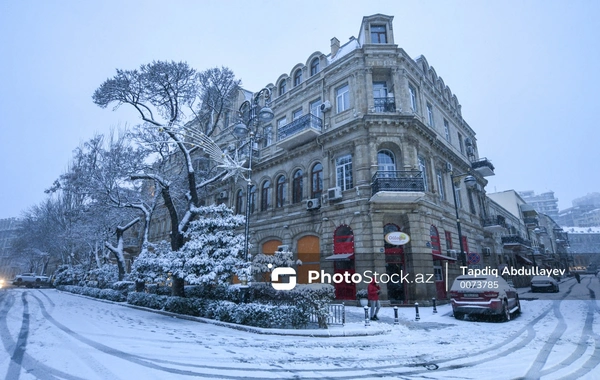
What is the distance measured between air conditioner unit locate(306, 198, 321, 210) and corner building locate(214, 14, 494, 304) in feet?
0.22

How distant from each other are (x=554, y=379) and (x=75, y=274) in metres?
39.7

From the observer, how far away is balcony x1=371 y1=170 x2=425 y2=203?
1562cm

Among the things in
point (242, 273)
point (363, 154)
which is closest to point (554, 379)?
point (242, 273)

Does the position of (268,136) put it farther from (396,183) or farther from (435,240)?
(435,240)

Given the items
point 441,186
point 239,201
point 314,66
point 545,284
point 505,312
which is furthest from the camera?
point 239,201

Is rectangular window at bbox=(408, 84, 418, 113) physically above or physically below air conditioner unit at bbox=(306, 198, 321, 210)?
above

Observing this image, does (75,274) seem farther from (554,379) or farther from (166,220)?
(554,379)

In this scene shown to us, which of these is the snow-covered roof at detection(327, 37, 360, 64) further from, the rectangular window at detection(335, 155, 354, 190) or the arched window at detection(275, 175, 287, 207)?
the arched window at detection(275, 175, 287, 207)

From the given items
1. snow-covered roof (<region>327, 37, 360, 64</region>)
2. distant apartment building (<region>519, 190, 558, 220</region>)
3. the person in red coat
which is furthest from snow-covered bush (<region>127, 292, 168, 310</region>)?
distant apartment building (<region>519, 190, 558, 220</region>)

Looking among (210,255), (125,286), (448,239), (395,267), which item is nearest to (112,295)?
(125,286)

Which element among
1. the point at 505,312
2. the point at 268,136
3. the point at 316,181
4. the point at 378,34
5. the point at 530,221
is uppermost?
the point at 378,34

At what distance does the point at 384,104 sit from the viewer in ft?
60.7

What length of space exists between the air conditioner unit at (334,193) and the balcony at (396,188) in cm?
216

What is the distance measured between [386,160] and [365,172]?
189 centimetres
